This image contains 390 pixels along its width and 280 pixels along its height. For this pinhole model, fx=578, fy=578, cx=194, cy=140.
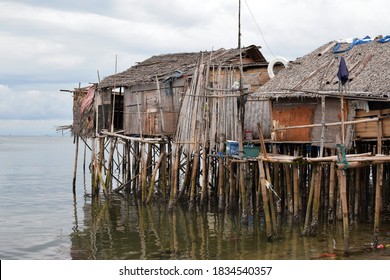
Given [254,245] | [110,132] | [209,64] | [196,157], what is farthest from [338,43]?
[110,132]

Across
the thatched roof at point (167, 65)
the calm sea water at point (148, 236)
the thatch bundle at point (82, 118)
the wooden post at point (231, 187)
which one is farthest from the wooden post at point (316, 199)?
the thatch bundle at point (82, 118)

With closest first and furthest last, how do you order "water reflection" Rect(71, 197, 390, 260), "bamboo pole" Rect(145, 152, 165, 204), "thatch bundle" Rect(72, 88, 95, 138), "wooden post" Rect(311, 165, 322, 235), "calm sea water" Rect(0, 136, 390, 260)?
"water reflection" Rect(71, 197, 390, 260) → "wooden post" Rect(311, 165, 322, 235) → "calm sea water" Rect(0, 136, 390, 260) → "bamboo pole" Rect(145, 152, 165, 204) → "thatch bundle" Rect(72, 88, 95, 138)

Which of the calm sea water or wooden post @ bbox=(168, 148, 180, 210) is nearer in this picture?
the calm sea water

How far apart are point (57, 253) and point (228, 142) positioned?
5.92 metres

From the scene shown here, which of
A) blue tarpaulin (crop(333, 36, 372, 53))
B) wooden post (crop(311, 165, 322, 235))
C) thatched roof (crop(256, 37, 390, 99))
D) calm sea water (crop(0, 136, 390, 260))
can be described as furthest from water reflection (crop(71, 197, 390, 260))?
blue tarpaulin (crop(333, 36, 372, 53))

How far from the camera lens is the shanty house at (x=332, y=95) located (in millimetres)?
14971

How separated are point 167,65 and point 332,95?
1089 cm

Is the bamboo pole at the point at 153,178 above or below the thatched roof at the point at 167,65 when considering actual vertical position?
below

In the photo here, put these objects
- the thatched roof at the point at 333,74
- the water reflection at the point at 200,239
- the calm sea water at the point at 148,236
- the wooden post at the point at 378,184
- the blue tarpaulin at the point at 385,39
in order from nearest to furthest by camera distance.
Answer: the wooden post at the point at 378,184 < the water reflection at the point at 200,239 < the calm sea water at the point at 148,236 < the thatched roof at the point at 333,74 < the blue tarpaulin at the point at 385,39

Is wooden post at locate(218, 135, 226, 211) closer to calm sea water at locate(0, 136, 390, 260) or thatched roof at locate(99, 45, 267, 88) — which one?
calm sea water at locate(0, 136, 390, 260)

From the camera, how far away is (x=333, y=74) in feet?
55.1

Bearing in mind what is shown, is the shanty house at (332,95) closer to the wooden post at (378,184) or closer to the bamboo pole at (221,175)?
the wooden post at (378,184)

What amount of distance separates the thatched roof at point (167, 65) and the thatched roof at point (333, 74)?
308cm

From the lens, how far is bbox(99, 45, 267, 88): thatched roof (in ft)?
71.3
